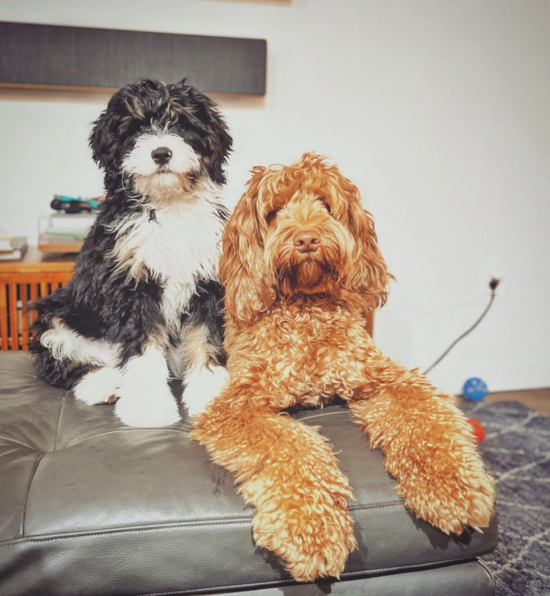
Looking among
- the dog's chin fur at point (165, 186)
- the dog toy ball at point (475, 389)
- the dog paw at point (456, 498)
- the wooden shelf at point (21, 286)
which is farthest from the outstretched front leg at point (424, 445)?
the dog toy ball at point (475, 389)

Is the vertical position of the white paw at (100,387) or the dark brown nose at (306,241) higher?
the dark brown nose at (306,241)

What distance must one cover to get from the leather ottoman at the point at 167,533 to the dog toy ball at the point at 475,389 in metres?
1.88

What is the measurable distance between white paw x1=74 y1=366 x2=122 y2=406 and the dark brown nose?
20.0 inches

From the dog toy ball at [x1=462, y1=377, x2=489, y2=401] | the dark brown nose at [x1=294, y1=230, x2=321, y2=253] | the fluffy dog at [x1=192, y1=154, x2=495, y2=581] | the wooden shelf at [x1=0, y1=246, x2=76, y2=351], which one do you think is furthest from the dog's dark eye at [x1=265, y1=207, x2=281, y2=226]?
the dog toy ball at [x1=462, y1=377, x2=489, y2=401]

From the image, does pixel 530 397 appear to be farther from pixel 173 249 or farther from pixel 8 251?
pixel 8 251

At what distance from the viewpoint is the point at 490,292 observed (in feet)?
9.55

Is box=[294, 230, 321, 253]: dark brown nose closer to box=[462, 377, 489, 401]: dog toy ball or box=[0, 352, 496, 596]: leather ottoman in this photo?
box=[0, 352, 496, 596]: leather ottoman

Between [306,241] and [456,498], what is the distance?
523 millimetres

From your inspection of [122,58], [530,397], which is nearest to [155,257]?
[122,58]

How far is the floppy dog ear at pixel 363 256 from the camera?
1177mm

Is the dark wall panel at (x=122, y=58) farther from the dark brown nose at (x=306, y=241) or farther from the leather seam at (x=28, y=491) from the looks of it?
the leather seam at (x=28, y=491)

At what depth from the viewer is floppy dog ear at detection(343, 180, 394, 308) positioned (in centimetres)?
118

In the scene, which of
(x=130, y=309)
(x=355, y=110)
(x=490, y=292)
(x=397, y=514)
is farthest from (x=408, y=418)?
(x=490, y=292)

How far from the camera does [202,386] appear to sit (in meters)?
1.25
